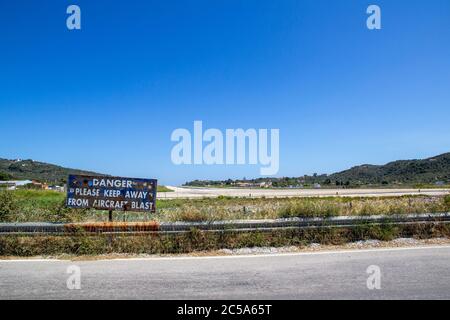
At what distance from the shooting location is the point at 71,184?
28.7ft

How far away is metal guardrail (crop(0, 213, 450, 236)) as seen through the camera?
7688 millimetres

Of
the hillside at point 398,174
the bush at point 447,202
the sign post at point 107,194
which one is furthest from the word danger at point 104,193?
the hillside at point 398,174

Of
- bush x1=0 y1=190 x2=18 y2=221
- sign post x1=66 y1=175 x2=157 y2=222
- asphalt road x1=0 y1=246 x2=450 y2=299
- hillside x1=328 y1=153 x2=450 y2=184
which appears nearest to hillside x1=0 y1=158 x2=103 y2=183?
hillside x1=328 y1=153 x2=450 y2=184

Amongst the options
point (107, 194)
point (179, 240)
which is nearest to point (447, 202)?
point (179, 240)

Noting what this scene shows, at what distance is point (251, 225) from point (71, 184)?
4.76 metres

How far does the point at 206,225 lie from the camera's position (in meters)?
8.12

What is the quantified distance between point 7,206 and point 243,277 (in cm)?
737

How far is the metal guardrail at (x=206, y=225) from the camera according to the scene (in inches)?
303

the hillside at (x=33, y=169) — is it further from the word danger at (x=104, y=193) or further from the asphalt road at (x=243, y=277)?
the asphalt road at (x=243, y=277)

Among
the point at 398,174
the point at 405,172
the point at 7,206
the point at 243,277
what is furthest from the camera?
the point at 398,174

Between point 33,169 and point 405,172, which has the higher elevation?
point 33,169

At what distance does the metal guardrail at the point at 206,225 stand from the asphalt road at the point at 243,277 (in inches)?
41.4

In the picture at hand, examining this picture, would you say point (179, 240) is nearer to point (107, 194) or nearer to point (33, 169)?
point (107, 194)
